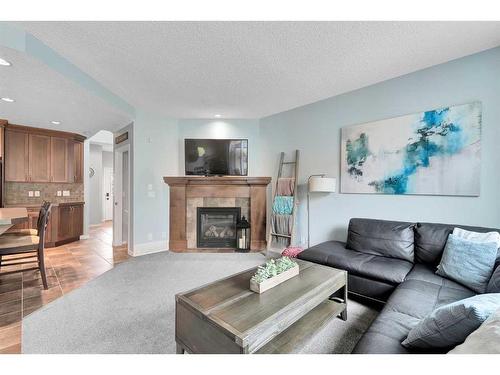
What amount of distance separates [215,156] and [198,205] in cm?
97

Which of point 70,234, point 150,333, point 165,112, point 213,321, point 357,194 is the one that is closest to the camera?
point 213,321

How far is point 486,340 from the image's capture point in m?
0.76

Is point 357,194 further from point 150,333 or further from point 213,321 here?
point 150,333

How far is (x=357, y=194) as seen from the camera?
3129 millimetres

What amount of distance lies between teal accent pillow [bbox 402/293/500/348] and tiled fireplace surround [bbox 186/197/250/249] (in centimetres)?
337

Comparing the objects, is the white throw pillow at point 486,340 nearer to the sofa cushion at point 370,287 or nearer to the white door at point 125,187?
the sofa cushion at point 370,287

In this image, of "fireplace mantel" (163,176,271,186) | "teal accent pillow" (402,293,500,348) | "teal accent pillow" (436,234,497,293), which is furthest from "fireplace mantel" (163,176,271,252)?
"teal accent pillow" (402,293,500,348)

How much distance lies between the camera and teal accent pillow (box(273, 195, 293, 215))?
3711mm

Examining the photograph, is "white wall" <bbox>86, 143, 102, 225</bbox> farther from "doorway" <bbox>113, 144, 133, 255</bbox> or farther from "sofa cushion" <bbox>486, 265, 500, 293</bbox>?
"sofa cushion" <bbox>486, 265, 500, 293</bbox>

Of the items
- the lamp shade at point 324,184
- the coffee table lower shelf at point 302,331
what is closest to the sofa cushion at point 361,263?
the coffee table lower shelf at point 302,331
